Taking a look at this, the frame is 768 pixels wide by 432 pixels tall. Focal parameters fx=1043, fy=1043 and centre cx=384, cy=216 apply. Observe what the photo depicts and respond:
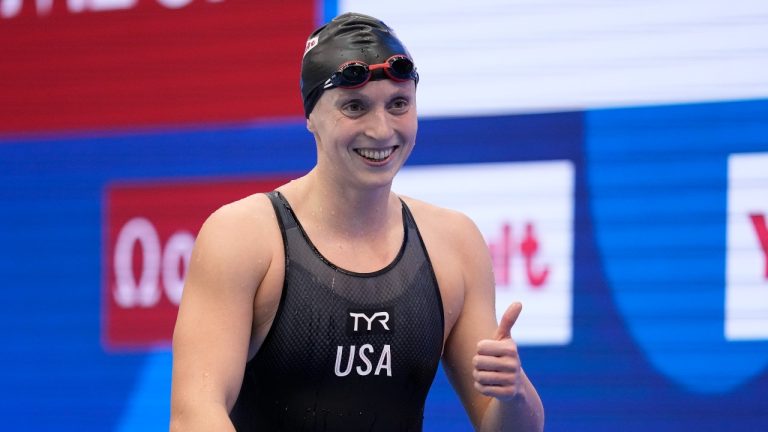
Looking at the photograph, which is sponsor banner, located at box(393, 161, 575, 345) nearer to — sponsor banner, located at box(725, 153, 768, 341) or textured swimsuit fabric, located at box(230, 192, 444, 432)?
sponsor banner, located at box(725, 153, 768, 341)

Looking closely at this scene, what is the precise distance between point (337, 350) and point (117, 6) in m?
3.79

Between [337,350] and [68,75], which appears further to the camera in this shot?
[68,75]

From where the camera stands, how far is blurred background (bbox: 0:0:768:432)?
4.77 metres

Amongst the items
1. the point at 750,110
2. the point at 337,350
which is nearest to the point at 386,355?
the point at 337,350

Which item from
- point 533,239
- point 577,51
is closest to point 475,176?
point 533,239

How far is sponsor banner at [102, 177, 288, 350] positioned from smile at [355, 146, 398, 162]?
2.80 metres

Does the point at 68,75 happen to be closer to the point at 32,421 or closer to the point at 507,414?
the point at 32,421

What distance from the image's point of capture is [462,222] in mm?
3178

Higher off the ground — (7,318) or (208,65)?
(208,65)

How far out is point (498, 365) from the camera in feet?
8.55

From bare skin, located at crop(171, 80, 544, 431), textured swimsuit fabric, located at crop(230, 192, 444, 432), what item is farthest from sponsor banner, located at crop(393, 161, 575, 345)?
textured swimsuit fabric, located at crop(230, 192, 444, 432)

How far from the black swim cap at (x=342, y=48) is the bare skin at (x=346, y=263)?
0.07 m

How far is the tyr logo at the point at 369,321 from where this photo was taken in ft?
9.43

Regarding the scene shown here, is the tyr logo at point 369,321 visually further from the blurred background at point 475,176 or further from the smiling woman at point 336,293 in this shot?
the blurred background at point 475,176
